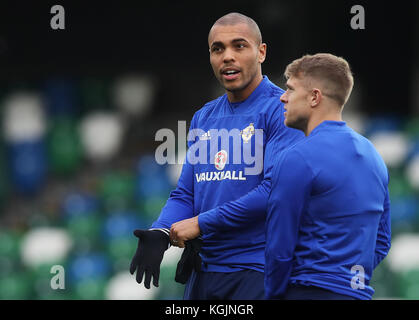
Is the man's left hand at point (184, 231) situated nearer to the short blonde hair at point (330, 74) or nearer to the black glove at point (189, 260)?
the black glove at point (189, 260)

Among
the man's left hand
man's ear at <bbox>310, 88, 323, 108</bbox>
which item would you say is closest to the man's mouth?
man's ear at <bbox>310, 88, 323, 108</bbox>

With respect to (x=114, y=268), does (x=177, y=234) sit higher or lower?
higher

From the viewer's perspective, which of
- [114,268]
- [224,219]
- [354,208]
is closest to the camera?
[354,208]

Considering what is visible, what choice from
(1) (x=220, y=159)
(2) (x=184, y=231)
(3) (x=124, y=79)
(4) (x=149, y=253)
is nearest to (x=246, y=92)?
(1) (x=220, y=159)

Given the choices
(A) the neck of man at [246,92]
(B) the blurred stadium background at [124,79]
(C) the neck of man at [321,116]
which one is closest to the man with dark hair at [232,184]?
(A) the neck of man at [246,92]

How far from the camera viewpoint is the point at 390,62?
10.4m

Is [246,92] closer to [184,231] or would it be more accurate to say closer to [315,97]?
[315,97]

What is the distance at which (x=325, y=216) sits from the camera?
2072 millimetres

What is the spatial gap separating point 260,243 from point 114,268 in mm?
5586

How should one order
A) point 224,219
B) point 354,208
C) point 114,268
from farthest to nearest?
point 114,268, point 224,219, point 354,208

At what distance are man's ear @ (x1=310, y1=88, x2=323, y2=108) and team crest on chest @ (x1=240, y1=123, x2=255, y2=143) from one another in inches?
13.6

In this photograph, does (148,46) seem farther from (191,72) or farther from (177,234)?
(177,234)

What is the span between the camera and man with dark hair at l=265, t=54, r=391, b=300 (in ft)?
6.76
